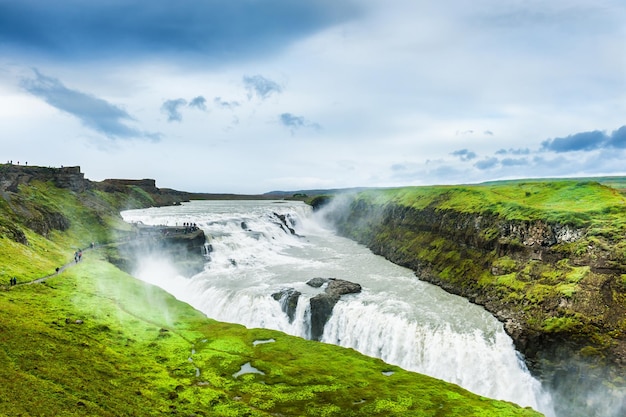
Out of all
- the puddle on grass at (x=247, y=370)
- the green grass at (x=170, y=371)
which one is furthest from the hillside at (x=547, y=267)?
the puddle on grass at (x=247, y=370)

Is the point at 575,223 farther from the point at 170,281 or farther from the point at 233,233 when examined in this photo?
the point at 233,233

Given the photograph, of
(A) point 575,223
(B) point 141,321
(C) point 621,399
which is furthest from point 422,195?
(B) point 141,321

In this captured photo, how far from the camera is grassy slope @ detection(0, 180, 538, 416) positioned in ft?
78.6

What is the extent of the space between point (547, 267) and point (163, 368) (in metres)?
43.1

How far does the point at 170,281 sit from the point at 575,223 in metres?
60.0

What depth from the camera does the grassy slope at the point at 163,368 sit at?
2395 cm

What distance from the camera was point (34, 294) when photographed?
1581 inches

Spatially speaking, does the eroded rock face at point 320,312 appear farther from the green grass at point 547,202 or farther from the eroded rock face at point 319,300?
the green grass at point 547,202

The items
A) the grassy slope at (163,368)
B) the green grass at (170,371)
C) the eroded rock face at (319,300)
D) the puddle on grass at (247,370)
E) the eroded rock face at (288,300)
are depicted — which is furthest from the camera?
the eroded rock face at (288,300)

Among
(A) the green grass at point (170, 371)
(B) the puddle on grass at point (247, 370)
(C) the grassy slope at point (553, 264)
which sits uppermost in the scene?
(C) the grassy slope at point (553, 264)

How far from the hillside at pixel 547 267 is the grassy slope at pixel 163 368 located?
10.6 metres

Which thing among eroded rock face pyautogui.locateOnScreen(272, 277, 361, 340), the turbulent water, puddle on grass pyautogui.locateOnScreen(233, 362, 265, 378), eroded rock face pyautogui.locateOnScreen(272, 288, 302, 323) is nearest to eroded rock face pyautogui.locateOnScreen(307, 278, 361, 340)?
eroded rock face pyautogui.locateOnScreen(272, 277, 361, 340)

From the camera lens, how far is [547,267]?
154 ft

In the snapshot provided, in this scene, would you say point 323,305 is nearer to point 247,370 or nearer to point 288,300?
point 288,300
